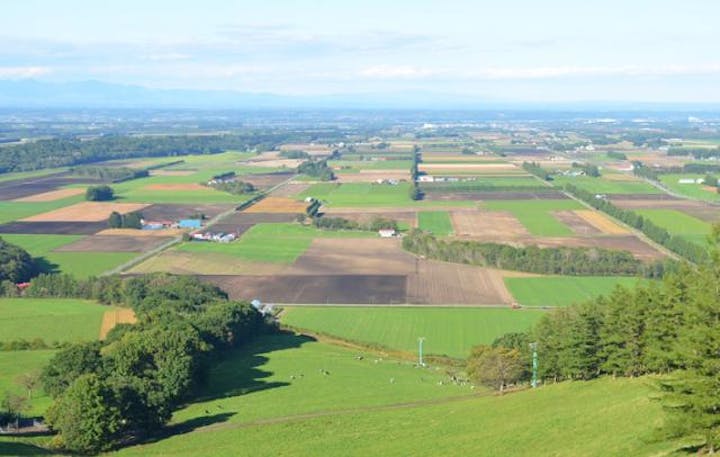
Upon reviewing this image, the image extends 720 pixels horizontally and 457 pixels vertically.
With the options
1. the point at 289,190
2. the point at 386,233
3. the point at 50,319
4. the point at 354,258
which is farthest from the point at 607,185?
the point at 50,319

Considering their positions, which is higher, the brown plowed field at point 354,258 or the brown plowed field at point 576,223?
the brown plowed field at point 576,223

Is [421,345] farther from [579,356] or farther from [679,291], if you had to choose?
[679,291]

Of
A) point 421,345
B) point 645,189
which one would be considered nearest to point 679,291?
point 421,345

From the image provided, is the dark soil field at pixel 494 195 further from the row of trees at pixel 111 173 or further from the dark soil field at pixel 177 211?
the row of trees at pixel 111 173

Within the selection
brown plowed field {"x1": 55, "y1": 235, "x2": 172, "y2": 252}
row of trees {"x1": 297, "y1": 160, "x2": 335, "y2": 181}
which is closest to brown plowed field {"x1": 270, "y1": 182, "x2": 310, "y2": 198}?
row of trees {"x1": 297, "y1": 160, "x2": 335, "y2": 181}

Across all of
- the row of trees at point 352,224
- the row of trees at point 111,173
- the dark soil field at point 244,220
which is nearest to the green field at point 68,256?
the dark soil field at point 244,220
